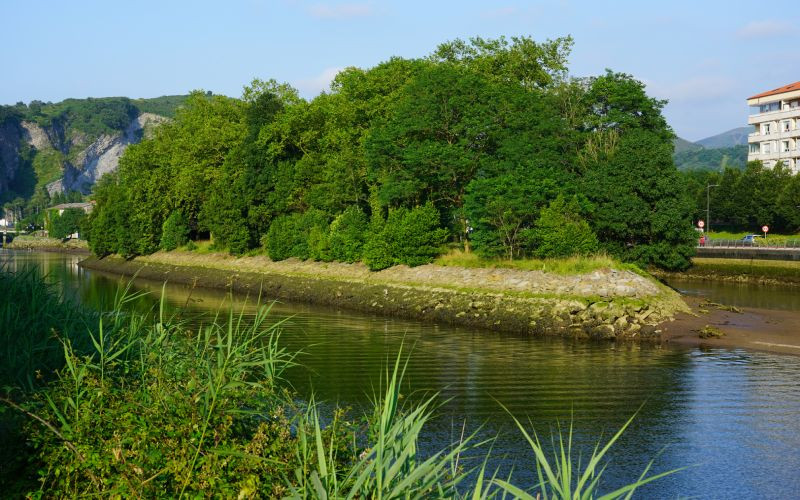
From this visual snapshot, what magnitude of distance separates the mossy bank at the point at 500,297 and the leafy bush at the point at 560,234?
109 inches

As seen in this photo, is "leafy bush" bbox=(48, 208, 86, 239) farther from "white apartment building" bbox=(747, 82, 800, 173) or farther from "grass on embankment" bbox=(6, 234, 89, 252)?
"white apartment building" bbox=(747, 82, 800, 173)

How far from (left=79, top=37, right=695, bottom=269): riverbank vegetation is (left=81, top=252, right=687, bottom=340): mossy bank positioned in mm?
2697

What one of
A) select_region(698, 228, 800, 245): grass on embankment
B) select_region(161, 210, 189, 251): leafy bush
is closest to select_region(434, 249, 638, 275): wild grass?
select_region(698, 228, 800, 245): grass on embankment

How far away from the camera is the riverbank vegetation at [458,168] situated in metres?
56.0

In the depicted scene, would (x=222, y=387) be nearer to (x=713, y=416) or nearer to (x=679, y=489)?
(x=679, y=489)

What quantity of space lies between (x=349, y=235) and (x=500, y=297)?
21614 millimetres

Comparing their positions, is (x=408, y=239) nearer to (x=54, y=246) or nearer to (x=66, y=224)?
(x=54, y=246)

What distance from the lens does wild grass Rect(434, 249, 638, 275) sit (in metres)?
49.5

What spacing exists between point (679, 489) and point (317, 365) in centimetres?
1793

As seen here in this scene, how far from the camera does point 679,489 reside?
18.9 metres

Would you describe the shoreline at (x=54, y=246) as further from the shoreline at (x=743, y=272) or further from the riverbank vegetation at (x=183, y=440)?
the riverbank vegetation at (x=183, y=440)

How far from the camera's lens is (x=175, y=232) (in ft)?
326

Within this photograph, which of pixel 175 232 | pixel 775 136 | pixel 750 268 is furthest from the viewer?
pixel 775 136

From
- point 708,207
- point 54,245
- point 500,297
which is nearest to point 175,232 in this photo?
point 500,297
